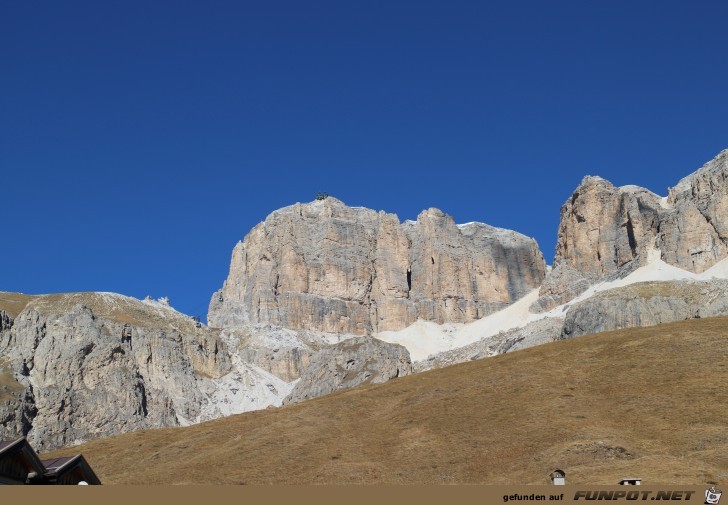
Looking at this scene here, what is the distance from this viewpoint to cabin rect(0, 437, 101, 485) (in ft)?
99.4

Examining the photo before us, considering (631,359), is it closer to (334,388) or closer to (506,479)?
(506,479)

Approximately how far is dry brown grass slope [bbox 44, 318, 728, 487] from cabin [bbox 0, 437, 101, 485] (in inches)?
724

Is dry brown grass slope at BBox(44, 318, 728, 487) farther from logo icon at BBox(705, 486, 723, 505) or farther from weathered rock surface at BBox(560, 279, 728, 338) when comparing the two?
weathered rock surface at BBox(560, 279, 728, 338)

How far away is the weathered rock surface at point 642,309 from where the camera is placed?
179 meters

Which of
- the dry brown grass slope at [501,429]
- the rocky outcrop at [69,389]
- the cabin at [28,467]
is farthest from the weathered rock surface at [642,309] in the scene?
the cabin at [28,467]

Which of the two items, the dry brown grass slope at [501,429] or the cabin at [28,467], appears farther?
the dry brown grass slope at [501,429]

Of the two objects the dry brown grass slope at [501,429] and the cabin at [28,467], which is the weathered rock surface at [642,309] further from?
the cabin at [28,467]

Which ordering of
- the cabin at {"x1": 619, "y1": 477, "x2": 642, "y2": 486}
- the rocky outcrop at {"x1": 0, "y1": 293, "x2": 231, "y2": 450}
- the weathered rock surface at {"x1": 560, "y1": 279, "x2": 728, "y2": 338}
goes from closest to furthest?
1. the cabin at {"x1": 619, "y1": 477, "x2": 642, "y2": 486}
2. the rocky outcrop at {"x1": 0, "y1": 293, "x2": 231, "y2": 450}
3. the weathered rock surface at {"x1": 560, "y1": 279, "x2": 728, "y2": 338}

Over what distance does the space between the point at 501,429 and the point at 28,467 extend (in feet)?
110

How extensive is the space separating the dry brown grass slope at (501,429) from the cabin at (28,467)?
1839cm

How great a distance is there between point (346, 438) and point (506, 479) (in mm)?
16655

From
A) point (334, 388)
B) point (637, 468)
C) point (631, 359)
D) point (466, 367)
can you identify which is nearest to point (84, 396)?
point (334, 388)

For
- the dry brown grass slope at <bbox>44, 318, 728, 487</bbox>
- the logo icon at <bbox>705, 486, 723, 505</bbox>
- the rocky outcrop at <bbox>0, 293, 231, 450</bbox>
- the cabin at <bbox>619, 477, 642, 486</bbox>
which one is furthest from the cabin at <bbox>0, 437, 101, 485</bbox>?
the rocky outcrop at <bbox>0, 293, 231, 450</bbox>

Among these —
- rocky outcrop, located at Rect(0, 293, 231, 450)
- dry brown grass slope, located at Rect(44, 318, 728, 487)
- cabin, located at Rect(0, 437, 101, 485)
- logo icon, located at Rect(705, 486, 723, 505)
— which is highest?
rocky outcrop, located at Rect(0, 293, 231, 450)
